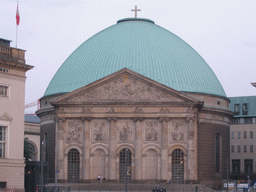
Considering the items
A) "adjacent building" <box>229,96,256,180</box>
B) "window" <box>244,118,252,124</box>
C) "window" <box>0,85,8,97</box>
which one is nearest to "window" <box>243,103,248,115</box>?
"adjacent building" <box>229,96,256,180</box>

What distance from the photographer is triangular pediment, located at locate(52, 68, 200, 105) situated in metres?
73.3

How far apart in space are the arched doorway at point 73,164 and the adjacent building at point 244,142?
4081 cm

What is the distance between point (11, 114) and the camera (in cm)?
5425

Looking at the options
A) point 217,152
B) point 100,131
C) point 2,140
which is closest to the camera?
point 2,140

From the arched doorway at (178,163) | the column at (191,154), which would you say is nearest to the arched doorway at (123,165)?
the arched doorway at (178,163)

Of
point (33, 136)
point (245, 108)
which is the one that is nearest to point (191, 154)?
point (245, 108)

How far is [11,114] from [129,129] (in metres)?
22.2

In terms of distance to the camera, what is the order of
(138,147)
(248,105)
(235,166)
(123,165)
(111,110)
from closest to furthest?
(138,147) → (111,110) → (123,165) → (235,166) → (248,105)

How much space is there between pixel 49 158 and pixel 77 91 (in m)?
11.9

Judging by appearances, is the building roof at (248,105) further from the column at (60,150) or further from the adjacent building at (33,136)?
the column at (60,150)

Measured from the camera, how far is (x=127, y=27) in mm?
→ 86938

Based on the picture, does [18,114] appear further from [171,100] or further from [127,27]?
[127,27]

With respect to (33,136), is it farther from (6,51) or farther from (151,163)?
(6,51)

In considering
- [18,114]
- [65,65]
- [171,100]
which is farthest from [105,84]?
[18,114]
